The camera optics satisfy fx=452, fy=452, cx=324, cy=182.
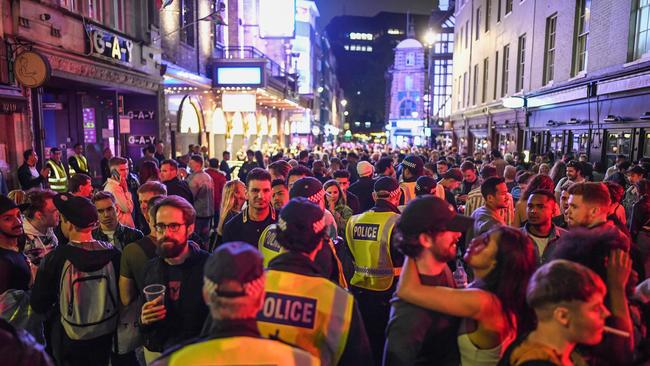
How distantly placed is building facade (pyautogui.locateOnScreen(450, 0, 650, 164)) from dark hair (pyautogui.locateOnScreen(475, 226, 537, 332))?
972cm

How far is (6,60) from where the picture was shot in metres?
8.91

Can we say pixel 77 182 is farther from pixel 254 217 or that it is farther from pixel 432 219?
pixel 432 219

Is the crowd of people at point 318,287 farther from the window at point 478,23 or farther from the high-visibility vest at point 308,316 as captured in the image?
the window at point 478,23

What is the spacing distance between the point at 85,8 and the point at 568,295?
1323 centimetres

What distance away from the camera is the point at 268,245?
4.24m

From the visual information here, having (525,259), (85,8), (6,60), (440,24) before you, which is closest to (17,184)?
(6,60)

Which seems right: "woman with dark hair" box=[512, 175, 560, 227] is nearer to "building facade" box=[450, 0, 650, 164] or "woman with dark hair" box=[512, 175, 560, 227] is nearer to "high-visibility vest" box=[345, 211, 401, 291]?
"high-visibility vest" box=[345, 211, 401, 291]

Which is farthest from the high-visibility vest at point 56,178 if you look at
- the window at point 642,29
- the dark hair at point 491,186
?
the window at point 642,29

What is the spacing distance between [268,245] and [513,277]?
2396 millimetres

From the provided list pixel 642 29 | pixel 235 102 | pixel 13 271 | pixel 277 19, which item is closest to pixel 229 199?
pixel 13 271

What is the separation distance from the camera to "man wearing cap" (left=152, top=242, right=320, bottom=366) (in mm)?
1856

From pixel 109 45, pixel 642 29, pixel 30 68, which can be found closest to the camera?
pixel 30 68

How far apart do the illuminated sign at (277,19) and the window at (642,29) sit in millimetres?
16423

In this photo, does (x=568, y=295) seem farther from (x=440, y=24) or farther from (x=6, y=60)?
(x=440, y=24)
